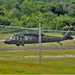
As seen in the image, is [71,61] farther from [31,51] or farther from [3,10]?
[3,10]

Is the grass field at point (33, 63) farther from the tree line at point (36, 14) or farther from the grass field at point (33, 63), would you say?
the tree line at point (36, 14)

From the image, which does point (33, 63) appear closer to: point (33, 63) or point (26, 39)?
point (33, 63)

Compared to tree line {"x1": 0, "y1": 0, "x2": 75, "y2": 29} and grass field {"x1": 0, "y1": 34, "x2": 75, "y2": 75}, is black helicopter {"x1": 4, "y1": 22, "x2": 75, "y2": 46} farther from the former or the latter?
tree line {"x1": 0, "y1": 0, "x2": 75, "y2": 29}

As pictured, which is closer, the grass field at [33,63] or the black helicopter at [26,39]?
the grass field at [33,63]

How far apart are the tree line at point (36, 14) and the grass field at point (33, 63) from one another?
2337 centimetres

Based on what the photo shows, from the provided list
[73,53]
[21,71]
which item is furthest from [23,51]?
[21,71]

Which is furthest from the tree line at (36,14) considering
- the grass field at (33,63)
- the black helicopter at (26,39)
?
the grass field at (33,63)

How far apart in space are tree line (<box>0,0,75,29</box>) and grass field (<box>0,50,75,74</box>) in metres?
23.4

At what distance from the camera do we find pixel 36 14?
57.3 metres

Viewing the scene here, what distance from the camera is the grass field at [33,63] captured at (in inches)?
558

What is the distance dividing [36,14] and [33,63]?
130 ft

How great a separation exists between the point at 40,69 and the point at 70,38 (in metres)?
20.5

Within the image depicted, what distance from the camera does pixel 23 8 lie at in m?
61.2

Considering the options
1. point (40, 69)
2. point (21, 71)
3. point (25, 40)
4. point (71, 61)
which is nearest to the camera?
point (21, 71)
